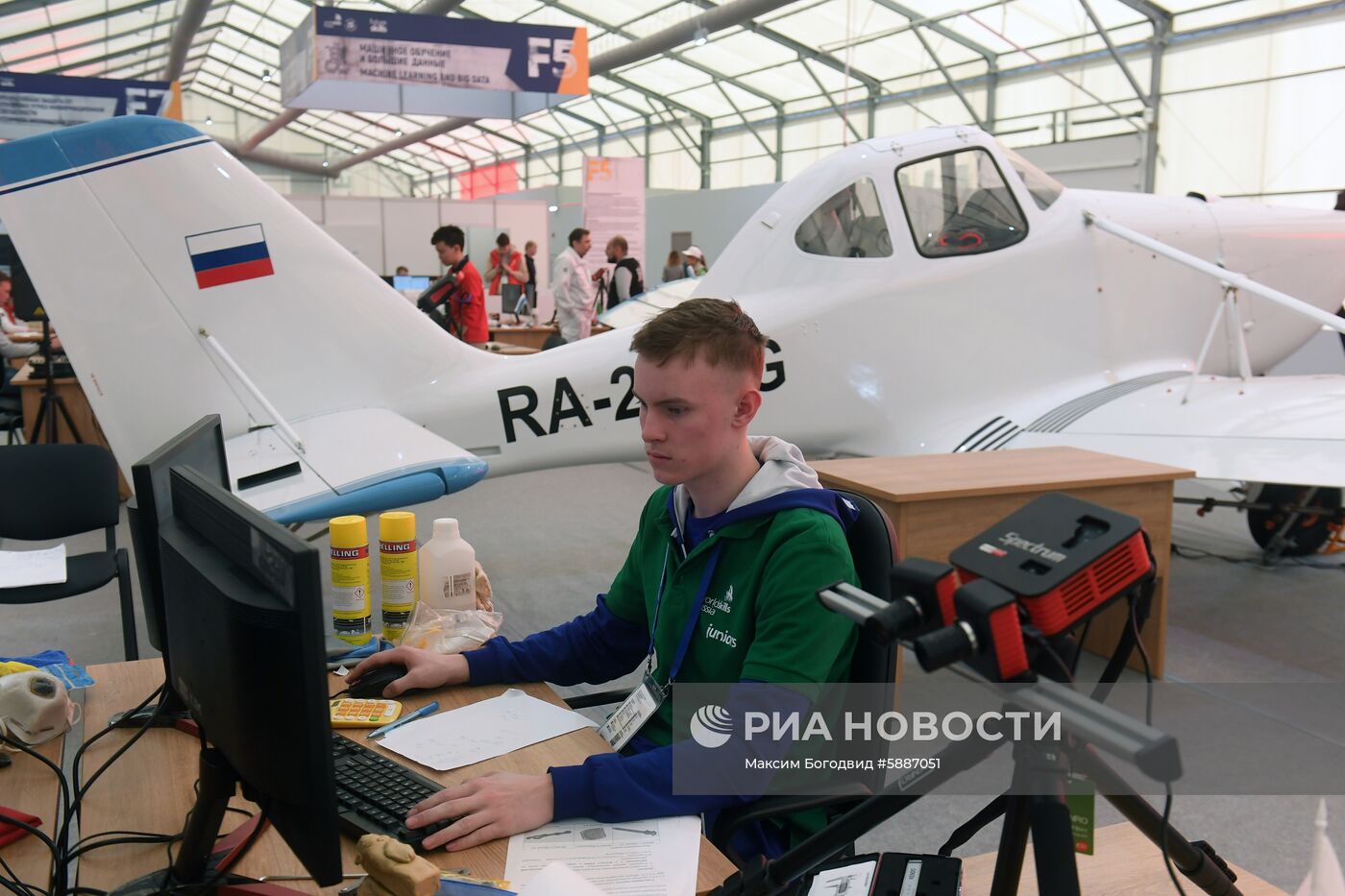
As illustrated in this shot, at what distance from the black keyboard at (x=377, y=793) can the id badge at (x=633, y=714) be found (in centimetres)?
31

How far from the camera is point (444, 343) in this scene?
12.6ft

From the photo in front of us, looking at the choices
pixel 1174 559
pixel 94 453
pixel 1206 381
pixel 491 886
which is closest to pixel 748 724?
pixel 491 886

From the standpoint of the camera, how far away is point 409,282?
13195mm

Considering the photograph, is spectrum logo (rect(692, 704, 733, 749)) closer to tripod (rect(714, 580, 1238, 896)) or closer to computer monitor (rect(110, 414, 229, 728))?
tripod (rect(714, 580, 1238, 896))

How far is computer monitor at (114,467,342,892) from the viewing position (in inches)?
33.6

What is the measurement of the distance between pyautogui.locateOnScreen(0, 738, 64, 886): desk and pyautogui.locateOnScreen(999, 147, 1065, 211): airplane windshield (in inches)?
164

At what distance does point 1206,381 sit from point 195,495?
4.38 meters

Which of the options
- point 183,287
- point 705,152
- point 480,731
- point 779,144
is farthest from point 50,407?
point 705,152

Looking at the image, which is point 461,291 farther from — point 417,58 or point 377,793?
point 377,793

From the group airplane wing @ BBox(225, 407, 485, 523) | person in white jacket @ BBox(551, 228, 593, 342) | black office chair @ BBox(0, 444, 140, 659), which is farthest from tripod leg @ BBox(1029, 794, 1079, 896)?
person in white jacket @ BBox(551, 228, 593, 342)

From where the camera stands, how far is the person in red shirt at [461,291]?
8.17m

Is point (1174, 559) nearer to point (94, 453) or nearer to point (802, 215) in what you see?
point (802, 215)

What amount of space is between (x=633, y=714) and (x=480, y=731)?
23cm

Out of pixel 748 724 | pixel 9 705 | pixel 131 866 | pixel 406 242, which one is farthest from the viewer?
pixel 406 242
